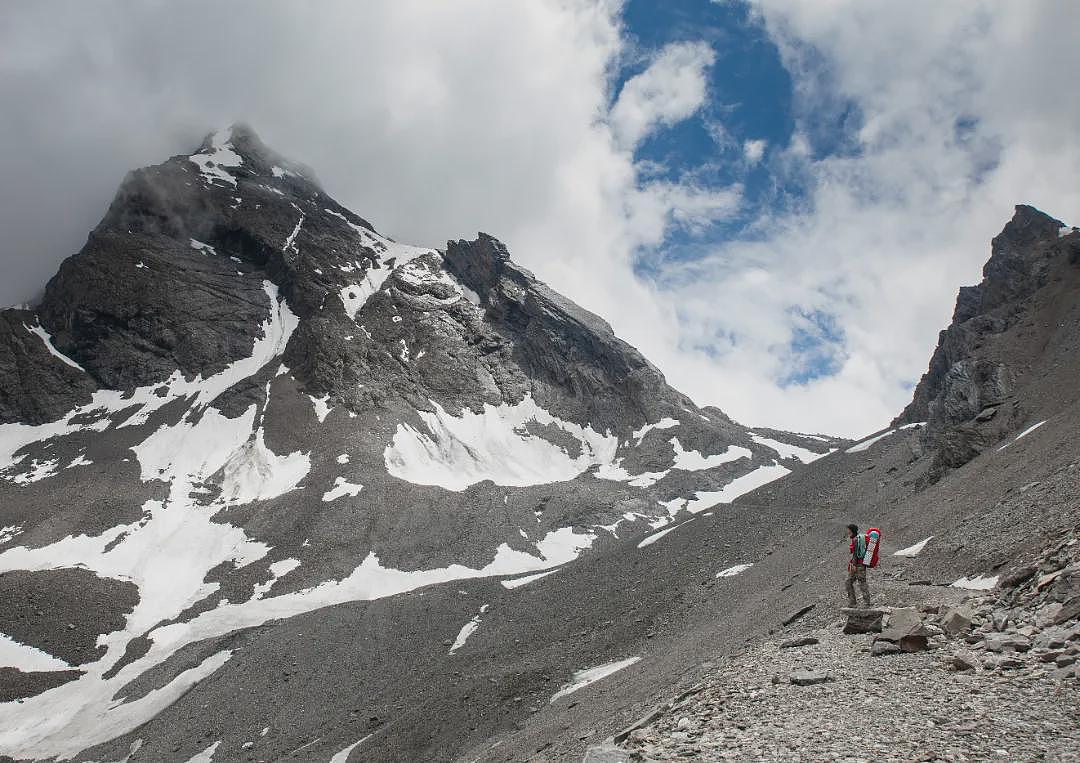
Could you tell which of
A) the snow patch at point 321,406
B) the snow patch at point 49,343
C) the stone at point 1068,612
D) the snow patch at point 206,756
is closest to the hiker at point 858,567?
the stone at point 1068,612

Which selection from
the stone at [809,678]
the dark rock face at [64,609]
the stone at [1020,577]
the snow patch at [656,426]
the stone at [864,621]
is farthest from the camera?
the snow patch at [656,426]

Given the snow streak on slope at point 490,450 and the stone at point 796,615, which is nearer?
the stone at point 796,615

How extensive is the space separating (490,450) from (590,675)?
93036mm

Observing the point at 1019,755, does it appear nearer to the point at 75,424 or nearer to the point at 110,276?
the point at 75,424

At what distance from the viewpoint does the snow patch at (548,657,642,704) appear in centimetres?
3016

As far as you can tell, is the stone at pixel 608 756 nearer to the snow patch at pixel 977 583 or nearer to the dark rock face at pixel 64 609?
the snow patch at pixel 977 583

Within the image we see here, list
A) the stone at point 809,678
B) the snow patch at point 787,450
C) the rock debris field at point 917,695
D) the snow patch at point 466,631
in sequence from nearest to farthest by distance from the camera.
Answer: the rock debris field at point 917,695 → the stone at point 809,678 → the snow patch at point 466,631 → the snow patch at point 787,450

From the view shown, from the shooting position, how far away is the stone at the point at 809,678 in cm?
1266

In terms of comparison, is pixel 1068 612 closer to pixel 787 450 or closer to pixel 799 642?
pixel 799 642

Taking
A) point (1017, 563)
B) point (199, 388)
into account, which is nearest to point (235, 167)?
point (199, 388)

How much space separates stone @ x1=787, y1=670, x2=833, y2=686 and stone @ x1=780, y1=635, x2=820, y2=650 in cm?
333

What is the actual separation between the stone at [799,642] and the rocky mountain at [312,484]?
8.15 meters

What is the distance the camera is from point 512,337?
158 m

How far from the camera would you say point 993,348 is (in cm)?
5838
